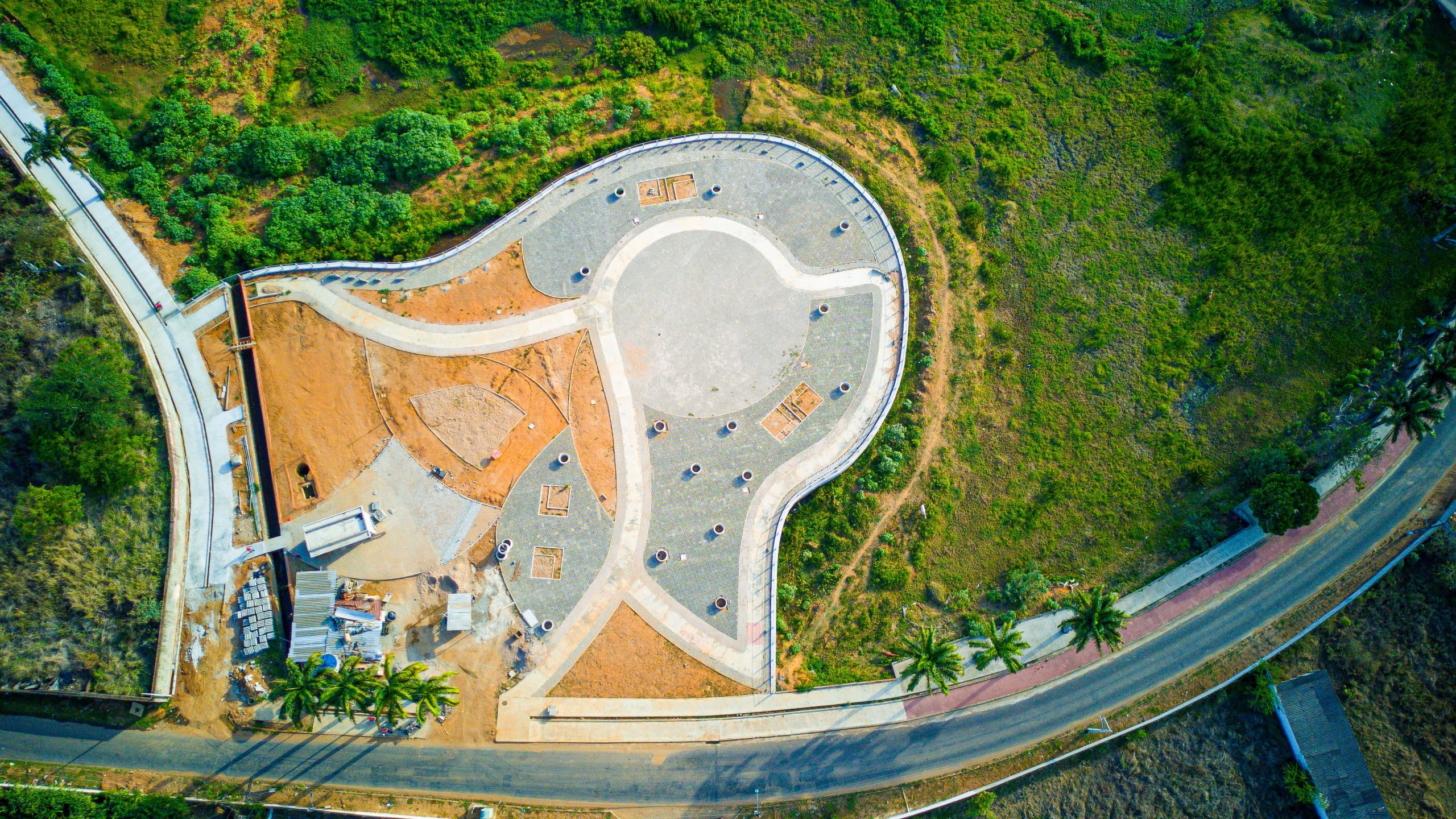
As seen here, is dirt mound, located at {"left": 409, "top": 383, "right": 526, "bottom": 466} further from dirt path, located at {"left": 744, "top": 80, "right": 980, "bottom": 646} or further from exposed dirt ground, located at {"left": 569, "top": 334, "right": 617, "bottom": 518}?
dirt path, located at {"left": 744, "top": 80, "right": 980, "bottom": 646}

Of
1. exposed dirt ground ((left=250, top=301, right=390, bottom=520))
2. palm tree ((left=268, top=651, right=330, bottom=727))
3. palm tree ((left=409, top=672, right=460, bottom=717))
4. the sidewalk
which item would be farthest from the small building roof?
the sidewalk

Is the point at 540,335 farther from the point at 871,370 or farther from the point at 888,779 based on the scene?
the point at 888,779

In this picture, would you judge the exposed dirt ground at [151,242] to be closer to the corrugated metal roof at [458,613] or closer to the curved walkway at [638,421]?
the curved walkway at [638,421]

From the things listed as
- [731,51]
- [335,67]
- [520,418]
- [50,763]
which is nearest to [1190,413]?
[731,51]

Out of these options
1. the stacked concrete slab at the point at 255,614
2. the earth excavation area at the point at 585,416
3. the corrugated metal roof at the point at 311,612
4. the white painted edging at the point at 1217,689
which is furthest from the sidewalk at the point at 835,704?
the stacked concrete slab at the point at 255,614

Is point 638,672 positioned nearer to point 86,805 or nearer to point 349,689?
point 349,689

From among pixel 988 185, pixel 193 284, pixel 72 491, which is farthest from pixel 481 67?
pixel 988 185
